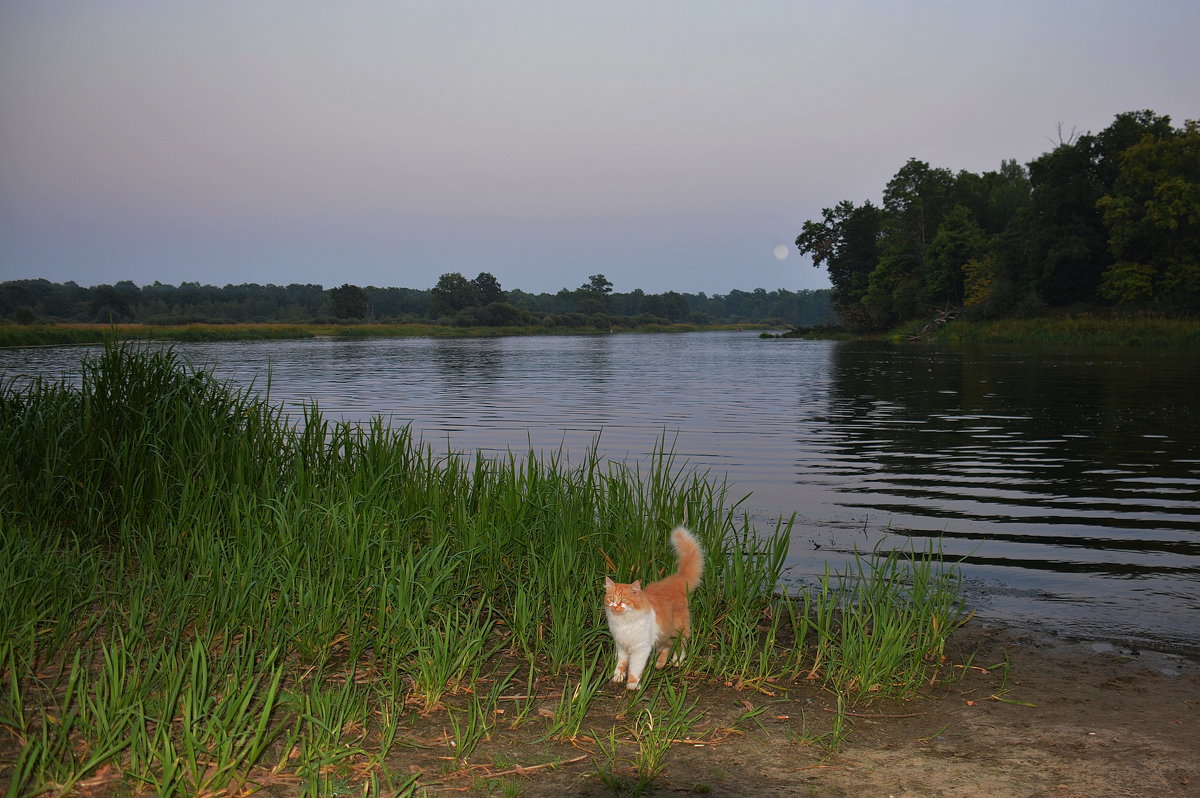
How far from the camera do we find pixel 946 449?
60.2ft

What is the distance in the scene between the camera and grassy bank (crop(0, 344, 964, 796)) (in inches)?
158

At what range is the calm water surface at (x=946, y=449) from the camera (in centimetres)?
909

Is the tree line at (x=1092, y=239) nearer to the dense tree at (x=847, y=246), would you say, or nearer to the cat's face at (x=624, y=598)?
the dense tree at (x=847, y=246)

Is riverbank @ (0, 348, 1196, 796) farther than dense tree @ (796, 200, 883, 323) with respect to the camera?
No

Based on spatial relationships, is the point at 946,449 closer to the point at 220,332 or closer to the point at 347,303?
the point at 220,332

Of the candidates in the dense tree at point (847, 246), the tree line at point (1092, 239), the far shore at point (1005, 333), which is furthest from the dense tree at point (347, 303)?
the tree line at point (1092, 239)

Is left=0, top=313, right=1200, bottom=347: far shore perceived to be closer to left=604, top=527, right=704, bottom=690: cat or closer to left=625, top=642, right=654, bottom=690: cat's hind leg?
left=604, top=527, right=704, bottom=690: cat

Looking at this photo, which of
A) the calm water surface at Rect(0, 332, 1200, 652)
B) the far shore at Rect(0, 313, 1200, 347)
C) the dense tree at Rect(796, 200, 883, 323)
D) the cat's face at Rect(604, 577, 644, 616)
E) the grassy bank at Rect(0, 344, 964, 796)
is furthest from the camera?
the dense tree at Rect(796, 200, 883, 323)

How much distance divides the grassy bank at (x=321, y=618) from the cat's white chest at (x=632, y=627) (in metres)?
0.30

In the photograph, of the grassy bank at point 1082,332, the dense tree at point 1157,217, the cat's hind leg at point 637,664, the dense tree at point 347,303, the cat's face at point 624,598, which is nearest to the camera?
the cat's face at point 624,598

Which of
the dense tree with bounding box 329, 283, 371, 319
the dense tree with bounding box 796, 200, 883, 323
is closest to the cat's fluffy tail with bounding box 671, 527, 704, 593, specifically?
the dense tree with bounding box 796, 200, 883, 323

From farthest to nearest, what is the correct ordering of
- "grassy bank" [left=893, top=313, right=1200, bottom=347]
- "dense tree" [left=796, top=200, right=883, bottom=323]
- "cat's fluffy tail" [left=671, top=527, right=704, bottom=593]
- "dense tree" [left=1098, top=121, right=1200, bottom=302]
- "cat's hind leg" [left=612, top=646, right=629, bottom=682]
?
"dense tree" [left=796, top=200, right=883, bottom=323] < "dense tree" [left=1098, top=121, right=1200, bottom=302] < "grassy bank" [left=893, top=313, right=1200, bottom=347] < "cat's fluffy tail" [left=671, top=527, right=704, bottom=593] < "cat's hind leg" [left=612, top=646, right=629, bottom=682]

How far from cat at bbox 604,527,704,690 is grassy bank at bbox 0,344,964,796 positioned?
19 cm

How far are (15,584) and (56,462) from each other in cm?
288
